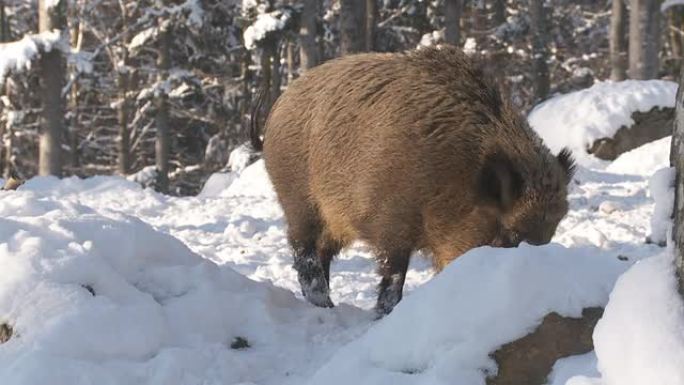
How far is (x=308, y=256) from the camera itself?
18.0 feet

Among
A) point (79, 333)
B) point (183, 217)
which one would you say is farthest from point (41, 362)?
point (183, 217)

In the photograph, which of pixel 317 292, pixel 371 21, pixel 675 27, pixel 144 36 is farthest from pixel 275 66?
pixel 317 292

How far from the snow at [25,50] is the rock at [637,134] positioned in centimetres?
973

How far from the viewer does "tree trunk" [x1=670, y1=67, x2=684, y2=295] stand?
229cm

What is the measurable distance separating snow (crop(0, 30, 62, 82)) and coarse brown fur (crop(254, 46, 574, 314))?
1059cm

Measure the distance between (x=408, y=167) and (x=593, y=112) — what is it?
384 inches

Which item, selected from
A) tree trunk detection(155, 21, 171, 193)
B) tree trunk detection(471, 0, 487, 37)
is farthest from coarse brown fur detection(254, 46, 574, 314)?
tree trunk detection(471, 0, 487, 37)

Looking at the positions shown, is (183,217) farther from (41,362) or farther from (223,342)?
(41,362)

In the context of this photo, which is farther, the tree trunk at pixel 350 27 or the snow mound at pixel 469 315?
the tree trunk at pixel 350 27

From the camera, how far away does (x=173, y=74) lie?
64.4ft

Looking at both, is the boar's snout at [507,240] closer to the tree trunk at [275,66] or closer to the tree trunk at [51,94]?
the tree trunk at [51,94]

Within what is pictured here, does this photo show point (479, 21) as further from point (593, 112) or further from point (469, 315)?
point (469, 315)

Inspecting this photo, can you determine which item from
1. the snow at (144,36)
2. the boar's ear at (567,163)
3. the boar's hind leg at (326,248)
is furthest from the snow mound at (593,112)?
the snow at (144,36)

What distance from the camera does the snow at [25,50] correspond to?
14469 millimetres
